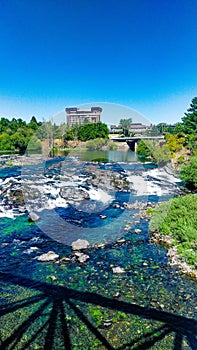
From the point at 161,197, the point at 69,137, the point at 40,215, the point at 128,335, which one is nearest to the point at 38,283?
the point at 128,335

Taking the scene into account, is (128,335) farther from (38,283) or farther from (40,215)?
(40,215)

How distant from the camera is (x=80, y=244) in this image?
244 inches

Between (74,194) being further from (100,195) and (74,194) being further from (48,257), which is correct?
(48,257)

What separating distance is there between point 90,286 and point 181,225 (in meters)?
3.24

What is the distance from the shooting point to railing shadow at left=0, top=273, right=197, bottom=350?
131 inches

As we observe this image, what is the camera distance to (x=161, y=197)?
427 inches

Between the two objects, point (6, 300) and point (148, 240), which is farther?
point (148, 240)

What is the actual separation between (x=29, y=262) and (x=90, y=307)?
2016 millimetres

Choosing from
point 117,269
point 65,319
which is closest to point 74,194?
point 117,269

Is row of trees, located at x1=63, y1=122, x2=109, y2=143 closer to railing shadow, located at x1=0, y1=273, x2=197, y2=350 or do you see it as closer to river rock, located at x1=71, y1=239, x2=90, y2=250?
river rock, located at x1=71, y1=239, x2=90, y2=250

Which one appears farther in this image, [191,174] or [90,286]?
[191,174]

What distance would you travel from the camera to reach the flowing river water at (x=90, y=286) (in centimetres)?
346

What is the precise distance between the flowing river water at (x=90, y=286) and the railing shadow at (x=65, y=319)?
0.05ft

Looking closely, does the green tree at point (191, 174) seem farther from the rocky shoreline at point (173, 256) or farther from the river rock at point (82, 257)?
the river rock at point (82, 257)
